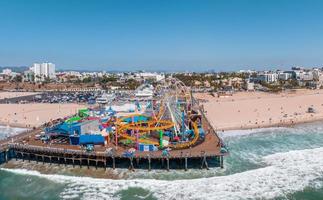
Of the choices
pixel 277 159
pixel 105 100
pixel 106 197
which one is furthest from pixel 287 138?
pixel 105 100

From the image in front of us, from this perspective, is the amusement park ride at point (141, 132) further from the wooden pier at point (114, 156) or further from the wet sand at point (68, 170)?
the wet sand at point (68, 170)

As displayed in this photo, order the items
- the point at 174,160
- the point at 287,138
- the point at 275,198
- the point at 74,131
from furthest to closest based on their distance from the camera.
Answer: the point at 287,138 → the point at 74,131 → the point at 174,160 → the point at 275,198

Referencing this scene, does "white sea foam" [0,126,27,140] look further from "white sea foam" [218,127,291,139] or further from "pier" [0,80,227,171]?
"white sea foam" [218,127,291,139]

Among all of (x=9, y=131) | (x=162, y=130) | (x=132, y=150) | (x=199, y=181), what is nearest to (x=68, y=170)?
(x=132, y=150)

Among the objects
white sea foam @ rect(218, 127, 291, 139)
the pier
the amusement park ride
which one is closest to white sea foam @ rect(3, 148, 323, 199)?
the pier

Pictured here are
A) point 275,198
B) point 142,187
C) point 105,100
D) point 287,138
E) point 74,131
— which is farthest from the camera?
point 105,100

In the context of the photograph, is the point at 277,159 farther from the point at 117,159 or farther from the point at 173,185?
the point at 117,159

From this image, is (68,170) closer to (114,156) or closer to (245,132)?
(114,156)
